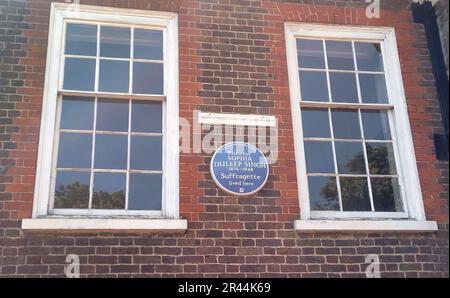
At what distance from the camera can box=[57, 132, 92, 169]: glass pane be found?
5254 millimetres

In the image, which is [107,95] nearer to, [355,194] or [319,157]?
[319,157]

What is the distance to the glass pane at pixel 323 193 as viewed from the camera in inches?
217

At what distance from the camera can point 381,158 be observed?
5859 millimetres

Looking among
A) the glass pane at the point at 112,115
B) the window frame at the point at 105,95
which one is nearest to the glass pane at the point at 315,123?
the window frame at the point at 105,95

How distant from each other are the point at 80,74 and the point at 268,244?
2717 mm

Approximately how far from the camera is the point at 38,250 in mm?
4785

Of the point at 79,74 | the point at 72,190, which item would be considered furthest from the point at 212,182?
the point at 79,74

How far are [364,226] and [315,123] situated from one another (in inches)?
50.9
